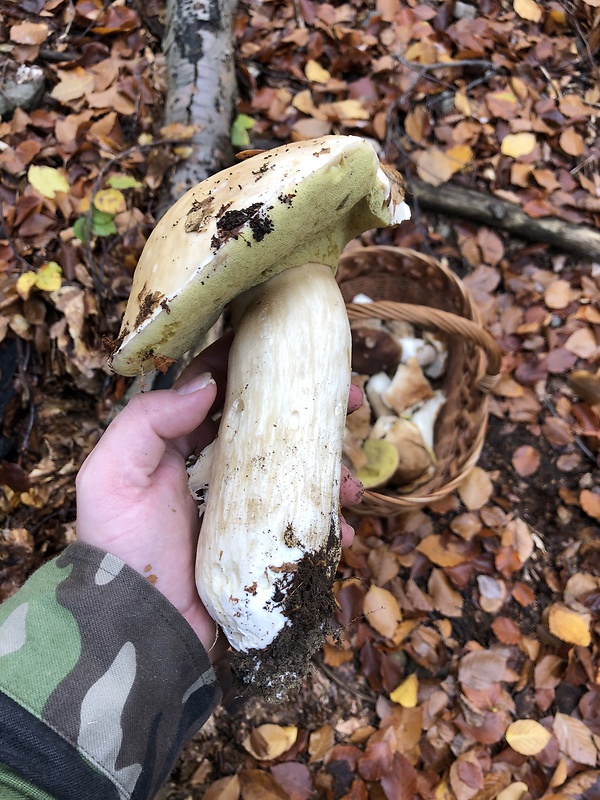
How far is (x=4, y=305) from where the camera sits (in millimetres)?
1789

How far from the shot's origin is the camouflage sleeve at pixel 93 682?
899 mm

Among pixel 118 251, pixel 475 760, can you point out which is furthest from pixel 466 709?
pixel 118 251

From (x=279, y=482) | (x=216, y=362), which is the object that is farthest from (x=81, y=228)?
(x=279, y=482)

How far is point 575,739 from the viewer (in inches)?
65.2

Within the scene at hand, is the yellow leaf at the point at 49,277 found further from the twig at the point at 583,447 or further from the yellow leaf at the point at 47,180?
the twig at the point at 583,447

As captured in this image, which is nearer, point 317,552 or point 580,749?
point 317,552

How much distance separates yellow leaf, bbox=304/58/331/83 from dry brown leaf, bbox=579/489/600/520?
6.80 feet

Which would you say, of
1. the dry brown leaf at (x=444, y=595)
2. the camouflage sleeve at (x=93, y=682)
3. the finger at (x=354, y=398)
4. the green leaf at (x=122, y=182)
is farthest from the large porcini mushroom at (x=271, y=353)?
the green leaf at (x=122, y=182)

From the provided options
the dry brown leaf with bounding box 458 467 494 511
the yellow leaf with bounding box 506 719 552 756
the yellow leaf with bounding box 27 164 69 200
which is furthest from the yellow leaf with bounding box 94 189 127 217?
the yellow leaf with bounding box 506 719 552 756

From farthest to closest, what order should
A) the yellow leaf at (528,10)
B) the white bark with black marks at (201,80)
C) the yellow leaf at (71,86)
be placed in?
the yellow leaf at (528,10) → the yellow leaf at (71,86) → the white bark with black marks at (201,80)

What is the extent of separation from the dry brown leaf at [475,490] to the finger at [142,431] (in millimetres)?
1186

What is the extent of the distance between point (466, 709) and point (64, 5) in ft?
10.1

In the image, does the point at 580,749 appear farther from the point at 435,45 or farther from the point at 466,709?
the point at 435,45

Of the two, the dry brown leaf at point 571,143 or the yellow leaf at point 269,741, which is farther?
the dry brown leaf at point 571,143
